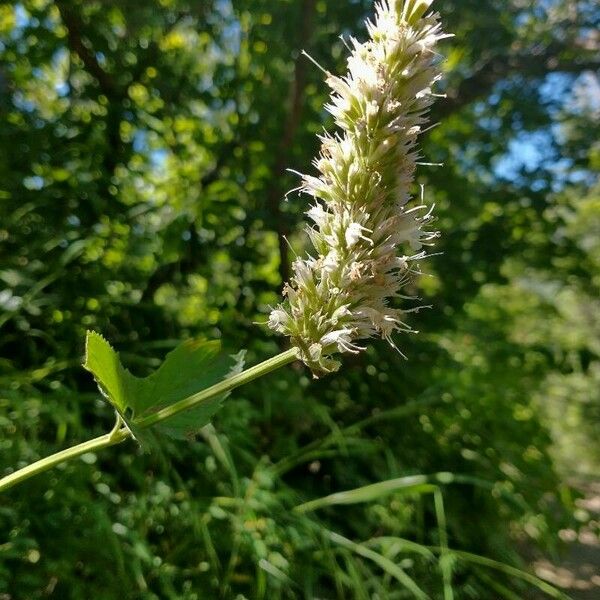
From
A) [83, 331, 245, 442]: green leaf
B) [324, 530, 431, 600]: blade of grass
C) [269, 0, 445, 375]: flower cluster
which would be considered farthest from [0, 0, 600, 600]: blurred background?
[269, 0, 445, 375]: flower cluster

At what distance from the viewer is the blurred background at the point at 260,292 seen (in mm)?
1739

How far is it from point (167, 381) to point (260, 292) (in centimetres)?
179

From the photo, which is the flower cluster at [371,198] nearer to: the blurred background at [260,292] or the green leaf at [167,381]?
the green leaf at [167,381]

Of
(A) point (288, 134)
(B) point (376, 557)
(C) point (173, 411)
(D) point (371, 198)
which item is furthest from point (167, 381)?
(A) point (288, 134)

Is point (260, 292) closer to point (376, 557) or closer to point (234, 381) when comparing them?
point (376, 557)

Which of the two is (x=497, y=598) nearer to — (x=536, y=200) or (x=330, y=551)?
(x=330, y=551)

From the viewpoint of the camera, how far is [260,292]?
8.60ft

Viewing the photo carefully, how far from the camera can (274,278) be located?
2742mm

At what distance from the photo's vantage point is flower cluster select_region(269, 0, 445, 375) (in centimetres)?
68

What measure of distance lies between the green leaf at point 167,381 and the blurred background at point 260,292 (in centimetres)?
82

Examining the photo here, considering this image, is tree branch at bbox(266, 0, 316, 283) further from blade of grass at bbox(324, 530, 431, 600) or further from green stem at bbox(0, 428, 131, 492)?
green stem at bbox(0, 428, 131, 492)

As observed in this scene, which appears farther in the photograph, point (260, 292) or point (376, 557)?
point (260, 292)

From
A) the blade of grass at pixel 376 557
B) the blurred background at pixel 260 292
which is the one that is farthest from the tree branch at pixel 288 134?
the blade of grass at pixel 376 557

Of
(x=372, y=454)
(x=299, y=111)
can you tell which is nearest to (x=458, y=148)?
(x=299, y=111)
